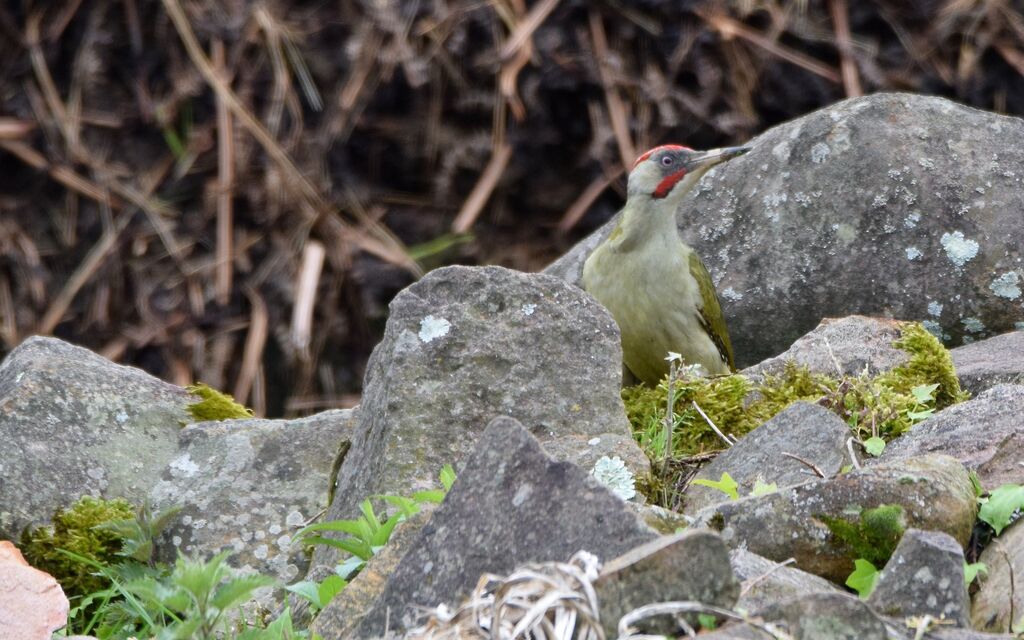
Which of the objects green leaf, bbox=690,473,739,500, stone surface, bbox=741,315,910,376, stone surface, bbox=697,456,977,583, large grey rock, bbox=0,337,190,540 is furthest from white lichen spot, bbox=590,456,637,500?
large grey rock, bbox=0,337,190,540

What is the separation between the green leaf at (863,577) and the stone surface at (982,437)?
54 centimetres

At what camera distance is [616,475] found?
14.5ft

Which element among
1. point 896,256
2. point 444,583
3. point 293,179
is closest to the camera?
point 444,583

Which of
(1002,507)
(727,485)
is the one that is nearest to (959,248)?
(727,485)

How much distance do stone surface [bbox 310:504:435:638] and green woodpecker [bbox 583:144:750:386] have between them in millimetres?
3114

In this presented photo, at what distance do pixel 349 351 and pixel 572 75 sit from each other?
1828 mm

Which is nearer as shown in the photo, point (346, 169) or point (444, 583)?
point (444, 583)

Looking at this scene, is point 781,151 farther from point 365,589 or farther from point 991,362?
point 365,589

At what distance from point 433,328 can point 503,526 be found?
1.59 m

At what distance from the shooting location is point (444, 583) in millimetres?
3230

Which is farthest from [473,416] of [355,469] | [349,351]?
[349,351]

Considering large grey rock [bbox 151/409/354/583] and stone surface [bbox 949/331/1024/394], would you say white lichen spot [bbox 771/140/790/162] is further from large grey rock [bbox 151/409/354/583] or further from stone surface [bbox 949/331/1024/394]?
large grey rock [bbox 151/409/354/583]

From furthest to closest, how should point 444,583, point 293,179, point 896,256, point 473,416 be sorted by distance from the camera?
point 293,179
point 896,256
point 473,416
point 444,583

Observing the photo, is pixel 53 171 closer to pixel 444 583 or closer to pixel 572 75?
pixel 572 75
